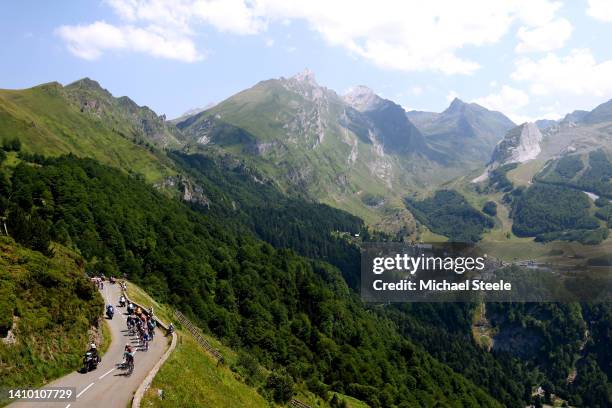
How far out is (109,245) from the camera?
390 ft

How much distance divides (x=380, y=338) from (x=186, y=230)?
7410 cm

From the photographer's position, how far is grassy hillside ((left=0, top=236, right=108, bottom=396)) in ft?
115

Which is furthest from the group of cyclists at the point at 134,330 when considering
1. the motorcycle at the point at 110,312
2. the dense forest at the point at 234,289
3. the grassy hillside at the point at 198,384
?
the dense forest at the point at 234,289

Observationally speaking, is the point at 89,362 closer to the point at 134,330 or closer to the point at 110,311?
the point at 134,330

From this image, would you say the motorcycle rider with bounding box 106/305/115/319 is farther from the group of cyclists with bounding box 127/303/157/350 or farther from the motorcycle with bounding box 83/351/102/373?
the motorcycle with bounding box 83/351/102/373

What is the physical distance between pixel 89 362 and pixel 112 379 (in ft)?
10.7

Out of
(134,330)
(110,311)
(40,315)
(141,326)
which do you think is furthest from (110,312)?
(40,315)

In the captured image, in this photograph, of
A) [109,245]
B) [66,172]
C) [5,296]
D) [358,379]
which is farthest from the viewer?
[66,172]

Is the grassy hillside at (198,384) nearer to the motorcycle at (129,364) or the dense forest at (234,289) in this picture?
the motorcycle at (129,364)

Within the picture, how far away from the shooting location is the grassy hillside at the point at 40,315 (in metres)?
35.1

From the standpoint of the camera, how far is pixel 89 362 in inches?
1534

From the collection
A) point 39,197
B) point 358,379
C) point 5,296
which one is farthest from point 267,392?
point 39,197

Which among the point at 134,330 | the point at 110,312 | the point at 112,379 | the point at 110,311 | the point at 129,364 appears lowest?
the point at 112,379

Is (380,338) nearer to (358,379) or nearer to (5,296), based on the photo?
(358,379)
